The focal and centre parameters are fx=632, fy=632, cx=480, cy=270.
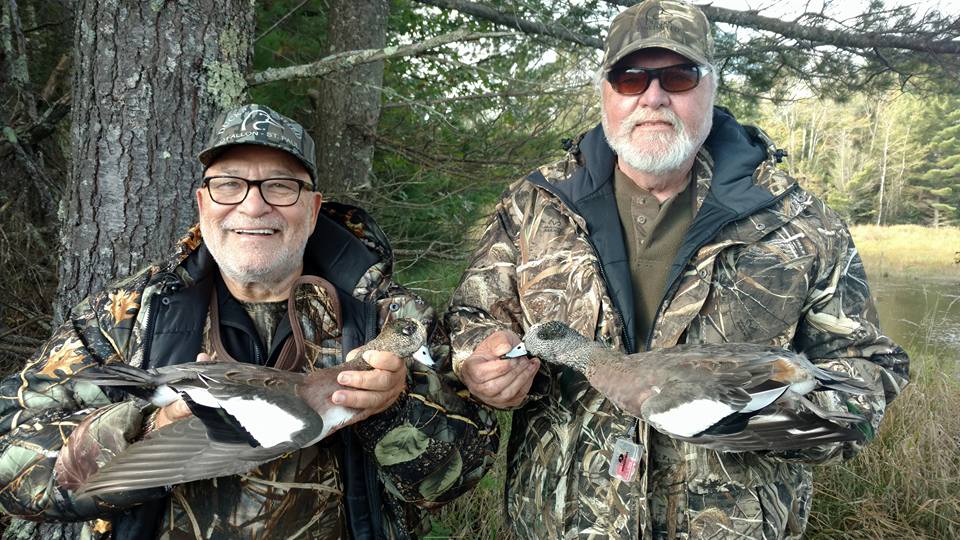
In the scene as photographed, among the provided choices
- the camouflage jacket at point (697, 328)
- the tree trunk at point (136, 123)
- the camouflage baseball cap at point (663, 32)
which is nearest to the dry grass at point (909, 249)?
the camouflage jacket at point (697, 328)

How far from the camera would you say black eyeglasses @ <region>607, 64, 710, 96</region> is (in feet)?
10.7

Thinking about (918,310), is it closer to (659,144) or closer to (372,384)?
(659,144)

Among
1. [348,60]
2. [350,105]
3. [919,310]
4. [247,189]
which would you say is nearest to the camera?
[247,189]

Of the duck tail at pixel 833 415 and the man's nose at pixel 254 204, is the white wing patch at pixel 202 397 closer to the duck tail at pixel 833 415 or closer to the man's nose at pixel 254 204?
the man's nose at pixel 254 204

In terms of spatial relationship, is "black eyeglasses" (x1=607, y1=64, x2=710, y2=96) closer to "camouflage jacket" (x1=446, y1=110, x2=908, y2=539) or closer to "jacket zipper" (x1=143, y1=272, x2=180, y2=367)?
"camouflage jacket" (x1=446, y1=110, x2=908, y2=539)

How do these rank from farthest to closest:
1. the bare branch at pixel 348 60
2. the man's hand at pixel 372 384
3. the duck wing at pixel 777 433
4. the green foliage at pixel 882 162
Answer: the green foliage at pixel 882 162 → the bare branch at pixel 348 60 → the duck wing at pixel 777 433 → the man's hand at pixel 372 384

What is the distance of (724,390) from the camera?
2.81 m

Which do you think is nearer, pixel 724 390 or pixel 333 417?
pixel 333 417

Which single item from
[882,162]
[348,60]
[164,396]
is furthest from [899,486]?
[882,162]

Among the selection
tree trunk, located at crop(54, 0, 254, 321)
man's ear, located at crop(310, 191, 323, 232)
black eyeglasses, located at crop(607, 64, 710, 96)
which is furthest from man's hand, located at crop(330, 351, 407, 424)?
tree trunk, located at crop(54, 0, 254, 321)

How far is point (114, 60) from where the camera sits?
146 inches

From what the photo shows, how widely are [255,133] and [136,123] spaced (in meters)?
1.37

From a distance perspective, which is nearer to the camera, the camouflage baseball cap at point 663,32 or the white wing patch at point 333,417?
the white wing patch at point 333,417

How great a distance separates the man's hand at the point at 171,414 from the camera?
257cm
